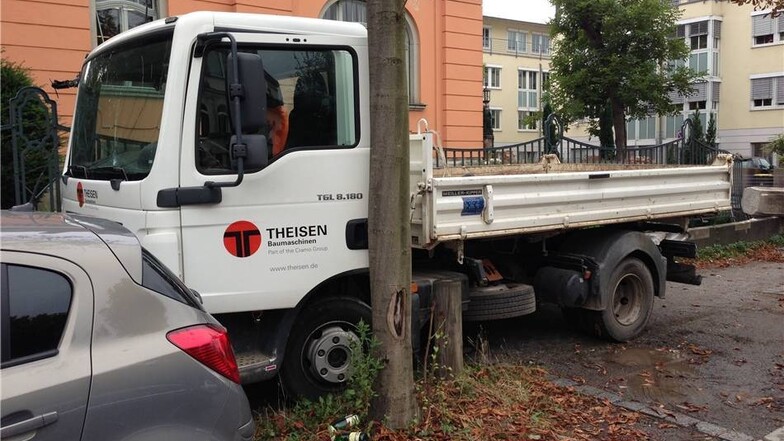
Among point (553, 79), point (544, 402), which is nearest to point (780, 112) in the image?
point (553, 79)

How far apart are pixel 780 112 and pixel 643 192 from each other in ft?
133

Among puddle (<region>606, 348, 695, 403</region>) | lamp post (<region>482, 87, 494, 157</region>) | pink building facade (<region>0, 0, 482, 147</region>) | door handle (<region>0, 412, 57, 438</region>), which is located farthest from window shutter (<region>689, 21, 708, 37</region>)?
door handle (<region>0, 412, 57, 438</region>)

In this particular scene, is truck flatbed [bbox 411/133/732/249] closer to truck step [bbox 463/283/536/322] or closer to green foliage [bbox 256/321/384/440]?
truck step [bbox 463/283/536/322]

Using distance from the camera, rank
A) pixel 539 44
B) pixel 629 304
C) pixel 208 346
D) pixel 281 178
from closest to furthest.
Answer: pixel 208 346 < pixel 281 178 < pixel 629 304 < pixel 539 44

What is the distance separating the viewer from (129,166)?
4211mm

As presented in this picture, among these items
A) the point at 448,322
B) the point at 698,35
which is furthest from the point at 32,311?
the point at 698,35

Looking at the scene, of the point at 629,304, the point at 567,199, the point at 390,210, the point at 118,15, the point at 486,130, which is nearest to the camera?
the point at 390,210

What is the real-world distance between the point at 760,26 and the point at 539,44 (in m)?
23.2

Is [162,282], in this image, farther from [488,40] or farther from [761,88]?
[488,40]

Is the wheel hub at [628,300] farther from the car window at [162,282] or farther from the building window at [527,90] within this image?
the building window at [527,90]

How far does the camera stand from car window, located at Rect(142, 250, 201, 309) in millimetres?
2643

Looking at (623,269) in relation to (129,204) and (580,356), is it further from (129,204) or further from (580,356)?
(129,204)

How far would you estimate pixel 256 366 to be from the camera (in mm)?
4160

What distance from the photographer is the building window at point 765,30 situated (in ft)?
132
